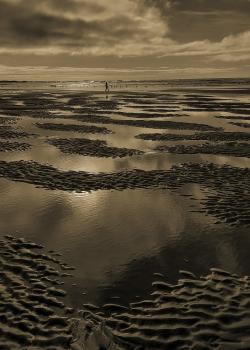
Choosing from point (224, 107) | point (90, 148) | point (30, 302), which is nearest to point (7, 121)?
point (90, 148)

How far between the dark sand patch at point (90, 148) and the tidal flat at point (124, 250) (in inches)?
12.3

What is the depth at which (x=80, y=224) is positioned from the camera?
532 inches

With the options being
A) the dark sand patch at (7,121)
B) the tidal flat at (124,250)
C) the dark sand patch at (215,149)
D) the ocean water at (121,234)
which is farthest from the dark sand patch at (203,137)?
the dark sand patch at (7,121)

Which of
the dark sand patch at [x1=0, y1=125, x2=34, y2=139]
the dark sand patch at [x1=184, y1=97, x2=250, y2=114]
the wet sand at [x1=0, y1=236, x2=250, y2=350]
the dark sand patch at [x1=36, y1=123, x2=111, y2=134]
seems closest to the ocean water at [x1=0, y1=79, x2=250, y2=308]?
the wet sand at [x1=0, y1=236, x2=250, y2=350]

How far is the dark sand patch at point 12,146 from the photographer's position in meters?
26.5

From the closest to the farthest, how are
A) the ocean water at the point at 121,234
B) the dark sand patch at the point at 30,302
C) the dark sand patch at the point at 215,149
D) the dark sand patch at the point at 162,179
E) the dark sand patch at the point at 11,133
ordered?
the dark sand patch at the point at 30,302 < the ocean water at the point at 121,234 < the dark sand patch at the point at 162,179 < the dark sand patch at the point at 215,149 < the dark sand patch at the point at 11,133

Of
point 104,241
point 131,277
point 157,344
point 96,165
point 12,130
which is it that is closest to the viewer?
point 157,344

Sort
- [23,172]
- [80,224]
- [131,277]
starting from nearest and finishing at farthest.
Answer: [131,277] → [80,224] → [23,172]

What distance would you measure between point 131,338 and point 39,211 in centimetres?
805

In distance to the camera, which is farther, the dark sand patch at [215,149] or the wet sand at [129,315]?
the dark sand patch at [215,149]

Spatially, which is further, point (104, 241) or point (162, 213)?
point (162, 213)

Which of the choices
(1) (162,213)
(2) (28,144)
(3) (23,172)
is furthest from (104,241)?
(2) (28,144)

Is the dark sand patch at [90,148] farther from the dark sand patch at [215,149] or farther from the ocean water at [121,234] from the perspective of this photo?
the ocean water at [121,234]

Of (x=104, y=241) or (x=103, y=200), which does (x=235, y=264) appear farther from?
(x=103, y=200)
